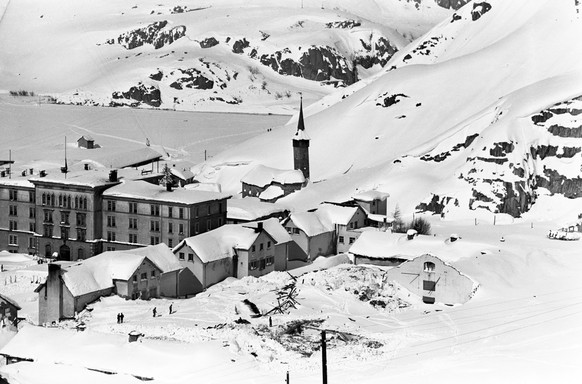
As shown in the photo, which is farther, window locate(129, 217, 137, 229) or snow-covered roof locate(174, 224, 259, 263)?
window locate(129, 217, 137, 229)

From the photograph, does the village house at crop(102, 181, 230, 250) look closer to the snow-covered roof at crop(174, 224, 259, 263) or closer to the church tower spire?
the snow-covered roof at crop(174, 224, 259, 263)

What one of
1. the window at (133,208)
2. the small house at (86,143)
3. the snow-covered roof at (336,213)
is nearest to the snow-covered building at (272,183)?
the snow-covered roof at (336,213)

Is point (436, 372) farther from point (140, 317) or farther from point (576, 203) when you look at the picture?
point (576, 203)

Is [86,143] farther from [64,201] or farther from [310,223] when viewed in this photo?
[310,223]

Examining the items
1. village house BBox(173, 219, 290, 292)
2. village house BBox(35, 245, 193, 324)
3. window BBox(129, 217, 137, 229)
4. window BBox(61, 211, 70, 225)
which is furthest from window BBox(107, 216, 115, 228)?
village house BBox(35, 245, 193, 324)

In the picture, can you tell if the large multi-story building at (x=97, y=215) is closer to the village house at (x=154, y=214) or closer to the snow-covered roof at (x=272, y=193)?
the village house at (x=154, y=214)

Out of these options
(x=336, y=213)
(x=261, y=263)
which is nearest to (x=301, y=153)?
(x=336, y=213)
